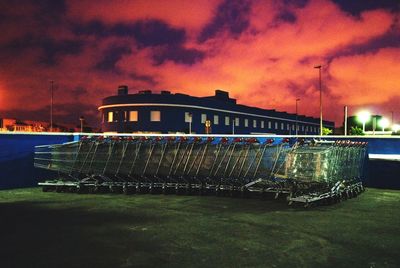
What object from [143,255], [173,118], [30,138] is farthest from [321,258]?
[173,118]

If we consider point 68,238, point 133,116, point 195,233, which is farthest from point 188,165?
point 133,116

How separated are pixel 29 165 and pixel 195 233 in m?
8.22

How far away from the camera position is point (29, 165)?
12320 mm

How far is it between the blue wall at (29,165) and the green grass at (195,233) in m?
2.52

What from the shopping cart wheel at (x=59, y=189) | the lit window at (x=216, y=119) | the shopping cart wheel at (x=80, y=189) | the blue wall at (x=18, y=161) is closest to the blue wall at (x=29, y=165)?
the blue wall at (x=18, y=161)

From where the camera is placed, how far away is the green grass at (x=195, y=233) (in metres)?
4.88

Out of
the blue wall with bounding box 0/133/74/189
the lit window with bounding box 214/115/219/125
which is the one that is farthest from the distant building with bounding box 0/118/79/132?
the blue wall with bounding box 0/133/74/189

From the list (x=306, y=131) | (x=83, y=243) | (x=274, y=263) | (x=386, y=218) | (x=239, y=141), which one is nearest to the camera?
(x=274, y=263)

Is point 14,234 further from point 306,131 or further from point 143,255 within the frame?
point 306,131

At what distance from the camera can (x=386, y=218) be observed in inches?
293

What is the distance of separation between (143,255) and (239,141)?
6209mm

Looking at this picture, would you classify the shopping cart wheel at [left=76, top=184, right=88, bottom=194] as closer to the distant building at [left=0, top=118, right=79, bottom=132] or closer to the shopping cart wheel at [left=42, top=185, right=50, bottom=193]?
the shopping cart wheel at [left=42, top=185, right=50, bottom=193]

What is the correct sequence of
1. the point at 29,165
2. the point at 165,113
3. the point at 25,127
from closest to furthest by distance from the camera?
the point at 29,165 < the point at 165,113 < the point at 25,127

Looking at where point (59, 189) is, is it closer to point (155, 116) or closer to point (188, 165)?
point (188, 165)
